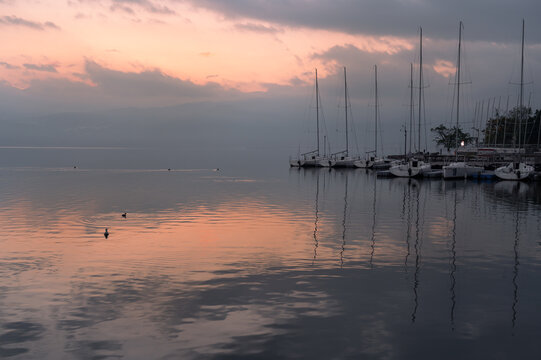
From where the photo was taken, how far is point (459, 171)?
76.4 meters

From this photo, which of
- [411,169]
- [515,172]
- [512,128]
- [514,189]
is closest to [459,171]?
→ [411,169]

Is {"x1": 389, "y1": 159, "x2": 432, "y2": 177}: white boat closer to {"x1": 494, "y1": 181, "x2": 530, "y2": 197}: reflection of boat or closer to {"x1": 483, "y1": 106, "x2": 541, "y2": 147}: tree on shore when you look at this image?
{"x1": 494, "y1": 181, "x2": 530, "y2": 197}: reflection of boat

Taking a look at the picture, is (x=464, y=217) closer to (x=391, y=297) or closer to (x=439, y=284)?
(x=439, y=284)

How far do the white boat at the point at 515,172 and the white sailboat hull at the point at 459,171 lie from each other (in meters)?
3.76

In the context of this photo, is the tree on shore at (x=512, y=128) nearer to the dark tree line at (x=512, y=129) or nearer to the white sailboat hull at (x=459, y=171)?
the dark tree line at (x=512, y=129)

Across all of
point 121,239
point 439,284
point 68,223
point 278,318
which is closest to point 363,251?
point 439,284

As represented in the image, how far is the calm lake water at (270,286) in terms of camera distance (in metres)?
12.9

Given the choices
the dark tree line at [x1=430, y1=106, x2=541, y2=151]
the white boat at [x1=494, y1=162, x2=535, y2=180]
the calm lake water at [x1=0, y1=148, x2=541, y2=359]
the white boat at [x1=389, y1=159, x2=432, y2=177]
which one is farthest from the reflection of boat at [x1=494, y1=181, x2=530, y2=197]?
the dark tree line at [x1=430, y1=106, x2=541, y2=151]

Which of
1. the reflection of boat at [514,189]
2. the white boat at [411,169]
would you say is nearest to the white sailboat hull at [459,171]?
the white boat at [411,169]

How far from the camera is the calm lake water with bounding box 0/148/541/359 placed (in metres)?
12.9

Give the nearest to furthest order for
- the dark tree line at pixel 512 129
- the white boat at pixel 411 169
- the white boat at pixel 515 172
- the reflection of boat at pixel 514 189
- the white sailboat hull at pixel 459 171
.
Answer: the reflection of boat at pixel 514 189
the white boat at pixel 515 172
the white sailboat hull at pixel 459 171
the white boat at pixel 411 169
the dark tree line at pixel 512 129

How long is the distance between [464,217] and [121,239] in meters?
23.6

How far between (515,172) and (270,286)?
63811 millimetres

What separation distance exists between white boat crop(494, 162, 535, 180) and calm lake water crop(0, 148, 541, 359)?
1463 inches
